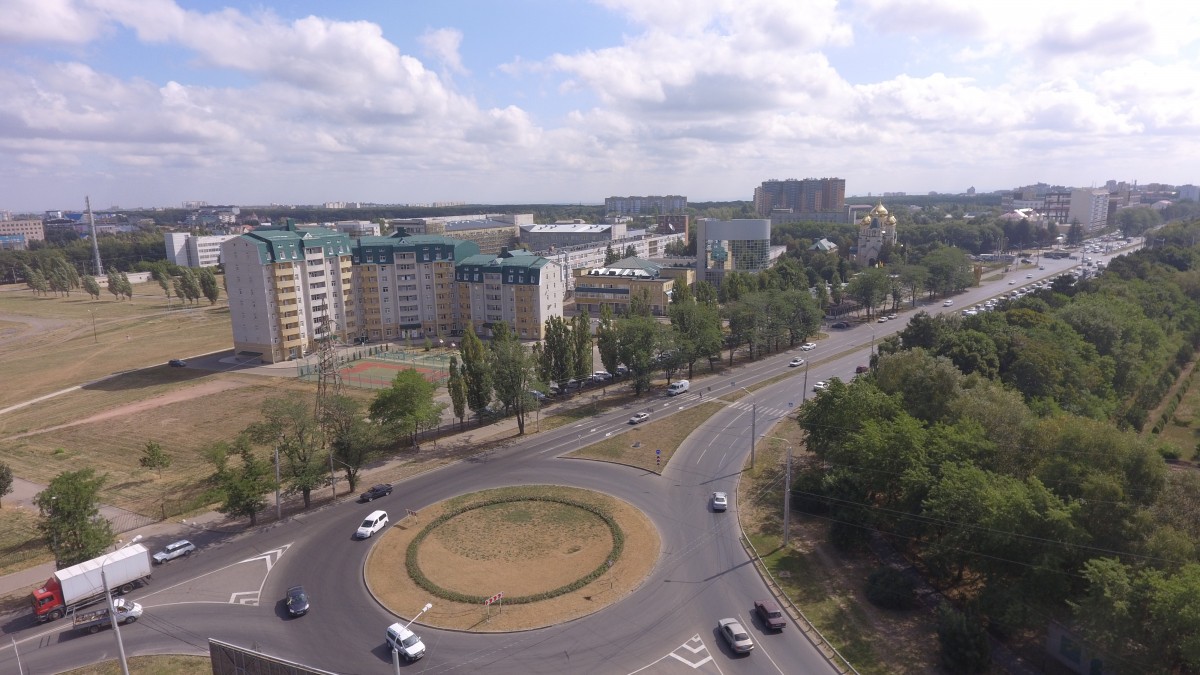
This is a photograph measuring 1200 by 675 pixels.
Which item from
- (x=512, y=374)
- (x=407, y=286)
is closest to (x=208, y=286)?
(x=407, y=286)

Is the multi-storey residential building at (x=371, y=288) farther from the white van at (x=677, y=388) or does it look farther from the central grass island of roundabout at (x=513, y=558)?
the central grass island of roundabout at (x=513, y=558)

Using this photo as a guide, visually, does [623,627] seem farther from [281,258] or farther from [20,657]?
[281,258]

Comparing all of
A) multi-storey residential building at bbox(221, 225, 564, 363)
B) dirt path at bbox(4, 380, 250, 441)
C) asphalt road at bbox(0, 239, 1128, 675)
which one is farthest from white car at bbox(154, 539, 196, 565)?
multi-storey residential building at bbox(221, 225, 564, 363)

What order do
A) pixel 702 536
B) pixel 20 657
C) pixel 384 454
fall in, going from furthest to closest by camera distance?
1. pixel 384 454
2. pixel 702 536
3. pixel 20 657

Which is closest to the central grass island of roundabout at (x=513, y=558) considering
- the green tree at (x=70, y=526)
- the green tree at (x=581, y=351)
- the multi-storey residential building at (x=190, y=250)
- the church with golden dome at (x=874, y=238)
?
the green tree at (x=70, y=526)

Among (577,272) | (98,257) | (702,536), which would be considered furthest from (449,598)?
(98,257)

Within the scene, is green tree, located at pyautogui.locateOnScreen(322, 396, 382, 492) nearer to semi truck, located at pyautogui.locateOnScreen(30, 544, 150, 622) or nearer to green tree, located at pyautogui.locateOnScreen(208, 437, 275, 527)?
green tree, located at pyautogui.locateOnScreen(208, 437, 275, 527)
